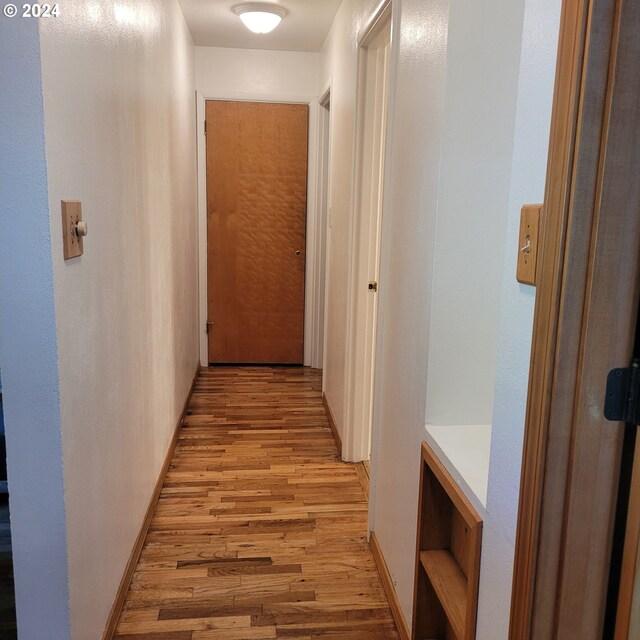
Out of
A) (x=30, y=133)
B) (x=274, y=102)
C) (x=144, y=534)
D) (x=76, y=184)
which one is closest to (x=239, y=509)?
(x=144, y=534)

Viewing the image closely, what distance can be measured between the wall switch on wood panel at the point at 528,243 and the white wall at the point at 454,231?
0.04 meters

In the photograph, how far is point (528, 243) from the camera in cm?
103

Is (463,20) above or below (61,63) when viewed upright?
above

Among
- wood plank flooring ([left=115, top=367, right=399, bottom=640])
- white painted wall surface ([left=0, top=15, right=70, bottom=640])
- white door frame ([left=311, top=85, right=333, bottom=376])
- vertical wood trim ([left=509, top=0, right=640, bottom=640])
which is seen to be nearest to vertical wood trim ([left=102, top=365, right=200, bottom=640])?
wood plank flooring ([left=115, top=367, right=399, bottom=640])

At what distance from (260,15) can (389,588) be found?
9.92 feet

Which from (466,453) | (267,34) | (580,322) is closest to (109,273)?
(466,453)

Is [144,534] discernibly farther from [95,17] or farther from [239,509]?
[95,17]

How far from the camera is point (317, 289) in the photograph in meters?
4.89

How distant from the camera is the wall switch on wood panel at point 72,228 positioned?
1.37m

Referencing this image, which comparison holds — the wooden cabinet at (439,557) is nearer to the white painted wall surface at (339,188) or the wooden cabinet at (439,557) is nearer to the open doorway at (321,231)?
the white painted wall surface at (339,188)

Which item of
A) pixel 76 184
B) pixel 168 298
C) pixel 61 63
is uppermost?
pixel 61 63

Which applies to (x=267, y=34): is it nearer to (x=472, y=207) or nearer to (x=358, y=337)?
(x=358, y=337)

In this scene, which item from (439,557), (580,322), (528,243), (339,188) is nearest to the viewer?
(580,322)

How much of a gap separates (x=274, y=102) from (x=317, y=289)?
4.67 feet
